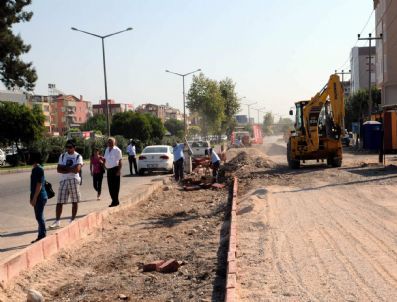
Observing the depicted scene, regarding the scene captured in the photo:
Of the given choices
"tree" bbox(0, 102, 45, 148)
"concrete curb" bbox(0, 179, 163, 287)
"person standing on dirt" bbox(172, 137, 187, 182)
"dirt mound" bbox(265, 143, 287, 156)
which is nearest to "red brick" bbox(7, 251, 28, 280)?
"concrete curb" bbox(0, 179, 163, 287)

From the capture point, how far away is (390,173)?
20750 millimetres

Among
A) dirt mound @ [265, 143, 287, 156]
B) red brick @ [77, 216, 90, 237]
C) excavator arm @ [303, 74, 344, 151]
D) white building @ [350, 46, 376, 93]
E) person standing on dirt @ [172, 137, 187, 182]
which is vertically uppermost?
white building @ [350, 46, 376, 93]

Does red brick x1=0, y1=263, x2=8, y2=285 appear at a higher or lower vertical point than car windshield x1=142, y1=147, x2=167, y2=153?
lower

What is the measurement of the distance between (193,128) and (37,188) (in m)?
122

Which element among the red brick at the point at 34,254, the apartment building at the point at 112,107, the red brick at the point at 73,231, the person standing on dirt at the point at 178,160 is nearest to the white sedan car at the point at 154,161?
the person standing on dirt at the point at 178,160

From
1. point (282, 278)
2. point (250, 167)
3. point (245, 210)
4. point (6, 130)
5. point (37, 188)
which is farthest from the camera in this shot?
point (6, 130)

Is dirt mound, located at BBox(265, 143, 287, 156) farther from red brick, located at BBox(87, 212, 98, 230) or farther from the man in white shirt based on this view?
red brick, located at BBox(87, 212, 98, 230)

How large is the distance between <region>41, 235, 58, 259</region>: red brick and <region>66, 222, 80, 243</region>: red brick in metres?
0.77

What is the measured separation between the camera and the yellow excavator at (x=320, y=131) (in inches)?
951

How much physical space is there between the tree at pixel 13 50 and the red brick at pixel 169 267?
29253mm

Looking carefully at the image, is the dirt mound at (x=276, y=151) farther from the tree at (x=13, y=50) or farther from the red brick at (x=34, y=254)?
the red brick at (x=34, y=254)

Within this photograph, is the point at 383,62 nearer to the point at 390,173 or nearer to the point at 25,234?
the point at 390,173

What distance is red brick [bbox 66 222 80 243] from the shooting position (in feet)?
31.2

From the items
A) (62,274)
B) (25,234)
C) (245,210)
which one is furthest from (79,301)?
(245,210)
